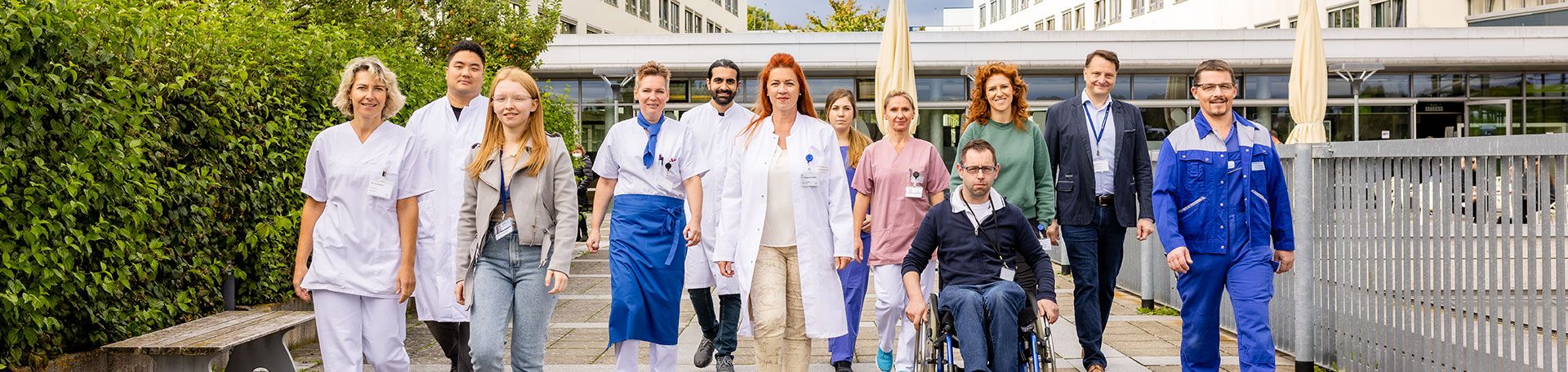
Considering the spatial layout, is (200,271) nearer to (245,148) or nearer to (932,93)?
(245,148)

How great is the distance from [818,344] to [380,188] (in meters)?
3.83

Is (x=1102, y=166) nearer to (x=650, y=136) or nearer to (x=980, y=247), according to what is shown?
(x=980, y=247)

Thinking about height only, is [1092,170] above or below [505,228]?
above

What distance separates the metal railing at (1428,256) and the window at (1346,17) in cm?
3872

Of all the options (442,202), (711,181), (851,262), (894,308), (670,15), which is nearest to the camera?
(442,202)

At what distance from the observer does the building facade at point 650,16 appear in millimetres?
48000

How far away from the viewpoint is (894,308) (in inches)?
274

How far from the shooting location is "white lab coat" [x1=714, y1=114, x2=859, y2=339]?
580 centimetres

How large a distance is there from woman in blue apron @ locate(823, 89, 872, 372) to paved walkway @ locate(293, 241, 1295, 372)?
9.8 inches

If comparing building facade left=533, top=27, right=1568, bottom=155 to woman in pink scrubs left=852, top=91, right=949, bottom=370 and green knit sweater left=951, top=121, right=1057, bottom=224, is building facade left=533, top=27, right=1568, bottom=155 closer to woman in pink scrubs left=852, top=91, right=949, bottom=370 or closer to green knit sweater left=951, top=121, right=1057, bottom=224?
woman in pink scrubs left=852, top=91, right=949, bottom=370

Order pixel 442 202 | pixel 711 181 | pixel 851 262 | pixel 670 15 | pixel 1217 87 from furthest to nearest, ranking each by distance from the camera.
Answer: pixel 670 15, pixel 711 181, pixel 851 262, pixel 442 202, pixel 1217 87

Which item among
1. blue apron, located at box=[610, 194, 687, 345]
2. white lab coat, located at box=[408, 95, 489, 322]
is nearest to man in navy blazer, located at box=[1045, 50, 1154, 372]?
blue apron, located at box=[610, 194, 687, 345]

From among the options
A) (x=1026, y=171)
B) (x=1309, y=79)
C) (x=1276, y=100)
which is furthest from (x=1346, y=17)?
(x=1026, y=171)

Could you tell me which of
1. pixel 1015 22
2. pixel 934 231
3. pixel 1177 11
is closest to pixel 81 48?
pixel 934 231
